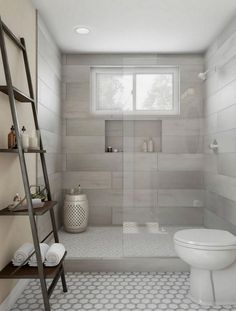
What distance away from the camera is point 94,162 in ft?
13.3

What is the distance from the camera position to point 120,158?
4039mm

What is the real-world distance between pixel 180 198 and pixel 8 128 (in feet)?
5.83

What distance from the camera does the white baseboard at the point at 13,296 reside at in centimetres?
203

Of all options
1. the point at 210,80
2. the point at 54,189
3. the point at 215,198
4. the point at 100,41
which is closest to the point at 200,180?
the point at 215,198

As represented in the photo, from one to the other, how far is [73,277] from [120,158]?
1.75 meters

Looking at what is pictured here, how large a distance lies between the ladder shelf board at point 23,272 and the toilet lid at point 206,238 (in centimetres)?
92

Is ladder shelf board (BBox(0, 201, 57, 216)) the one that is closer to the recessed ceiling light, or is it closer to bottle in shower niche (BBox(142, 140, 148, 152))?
bottle in shower niche (BBox(142, 140, 148, 152))

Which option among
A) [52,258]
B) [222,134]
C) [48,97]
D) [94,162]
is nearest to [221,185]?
[222,134]

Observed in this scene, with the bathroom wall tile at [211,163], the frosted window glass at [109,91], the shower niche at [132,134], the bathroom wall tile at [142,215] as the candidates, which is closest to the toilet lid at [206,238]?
the bathroom wall tile at [142,215]

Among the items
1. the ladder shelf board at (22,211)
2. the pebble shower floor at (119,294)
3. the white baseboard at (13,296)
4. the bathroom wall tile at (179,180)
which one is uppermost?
the bathroom wall tile at (179,180)

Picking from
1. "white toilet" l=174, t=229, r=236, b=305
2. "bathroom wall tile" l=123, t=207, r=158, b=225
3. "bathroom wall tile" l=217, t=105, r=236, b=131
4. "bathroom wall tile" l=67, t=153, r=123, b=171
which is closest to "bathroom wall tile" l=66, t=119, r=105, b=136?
"bathroom wall tile" l=67, t=153, r=123, b=171

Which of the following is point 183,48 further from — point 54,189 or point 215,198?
point 54,189

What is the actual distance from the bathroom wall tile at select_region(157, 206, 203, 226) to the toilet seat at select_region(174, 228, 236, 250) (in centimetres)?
54

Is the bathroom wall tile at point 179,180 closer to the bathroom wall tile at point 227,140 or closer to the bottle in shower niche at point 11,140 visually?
the bathroom wall tile at point 227,140
